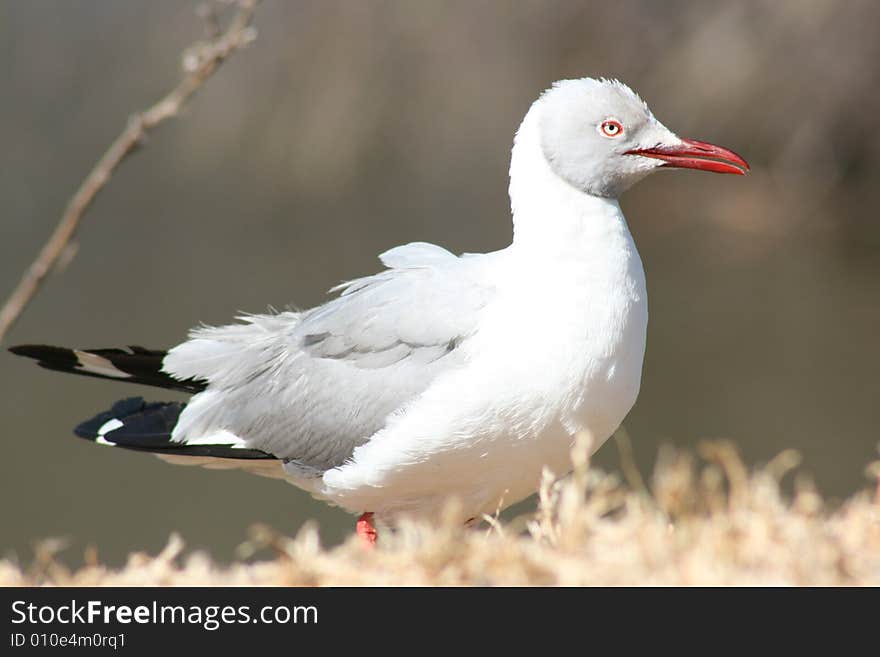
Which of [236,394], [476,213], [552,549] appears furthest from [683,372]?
[552,549]

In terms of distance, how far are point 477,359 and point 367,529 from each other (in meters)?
0.76

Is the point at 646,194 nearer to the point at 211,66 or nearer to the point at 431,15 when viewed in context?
the point at 431,15

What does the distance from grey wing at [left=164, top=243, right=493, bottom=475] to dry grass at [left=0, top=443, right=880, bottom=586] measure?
73 centimetres

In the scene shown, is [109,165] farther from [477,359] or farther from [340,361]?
[340,361]

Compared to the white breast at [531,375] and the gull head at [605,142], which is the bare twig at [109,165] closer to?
the white breast at [531,375]

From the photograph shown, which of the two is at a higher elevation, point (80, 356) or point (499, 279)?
point (80, 356)

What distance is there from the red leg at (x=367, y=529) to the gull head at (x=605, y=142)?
126 cm

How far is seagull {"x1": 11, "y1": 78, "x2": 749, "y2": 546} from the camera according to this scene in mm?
4066

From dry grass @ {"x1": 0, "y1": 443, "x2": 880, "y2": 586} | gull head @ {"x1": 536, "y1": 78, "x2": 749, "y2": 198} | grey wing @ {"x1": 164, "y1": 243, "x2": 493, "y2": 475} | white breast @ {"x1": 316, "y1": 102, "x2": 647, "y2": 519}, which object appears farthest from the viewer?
gull head @ {"x1": 536, "y1": 78, "x2": 749, "y2": 198}

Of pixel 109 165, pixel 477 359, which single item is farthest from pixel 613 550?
pixel 109 165

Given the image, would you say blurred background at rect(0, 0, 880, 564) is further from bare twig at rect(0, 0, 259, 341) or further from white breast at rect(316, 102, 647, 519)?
bare twig at rect(0, 0, 259, 341)

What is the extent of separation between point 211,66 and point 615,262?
1552 mm

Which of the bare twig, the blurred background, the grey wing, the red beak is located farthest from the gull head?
the blurred background

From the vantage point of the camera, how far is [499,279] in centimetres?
430
